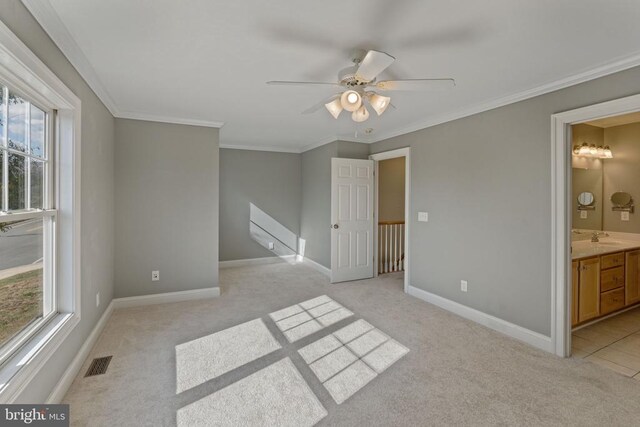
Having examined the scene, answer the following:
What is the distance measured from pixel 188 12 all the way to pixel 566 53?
2553mm

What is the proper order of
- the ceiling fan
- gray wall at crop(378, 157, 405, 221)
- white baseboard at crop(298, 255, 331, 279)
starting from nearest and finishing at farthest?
the ceiling fan, white baseboard at crop(298, 255, 331, 279), gray wall at crop(378, 157, 405, 221)

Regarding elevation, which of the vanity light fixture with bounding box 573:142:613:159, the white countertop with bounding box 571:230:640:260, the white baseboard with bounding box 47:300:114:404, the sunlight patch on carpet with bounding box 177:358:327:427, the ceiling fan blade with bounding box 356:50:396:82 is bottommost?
the sunlight patch on carpet with bounding box 177:358:327:427

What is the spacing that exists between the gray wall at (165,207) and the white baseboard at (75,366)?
807 millimetres

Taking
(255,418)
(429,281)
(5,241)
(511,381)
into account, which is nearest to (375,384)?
(255,418)

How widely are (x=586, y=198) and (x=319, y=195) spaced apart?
13.0ft

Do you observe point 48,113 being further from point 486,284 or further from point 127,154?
point 486,284

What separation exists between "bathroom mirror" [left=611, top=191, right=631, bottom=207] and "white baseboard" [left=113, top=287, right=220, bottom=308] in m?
5.44

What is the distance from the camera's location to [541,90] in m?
2.71

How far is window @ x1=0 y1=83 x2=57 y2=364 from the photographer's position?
158 centimetres

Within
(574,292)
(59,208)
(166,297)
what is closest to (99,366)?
(59,208)

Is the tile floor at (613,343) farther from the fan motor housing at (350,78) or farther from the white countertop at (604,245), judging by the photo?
the fan motor housing at (350,78)

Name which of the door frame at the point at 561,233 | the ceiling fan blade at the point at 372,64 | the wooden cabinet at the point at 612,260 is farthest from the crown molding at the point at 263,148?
the wooden cabinet at the point at 612,260

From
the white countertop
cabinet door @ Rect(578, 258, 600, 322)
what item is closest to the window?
the white countertop

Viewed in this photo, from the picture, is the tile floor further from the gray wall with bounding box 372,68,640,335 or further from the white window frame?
the white window frame
